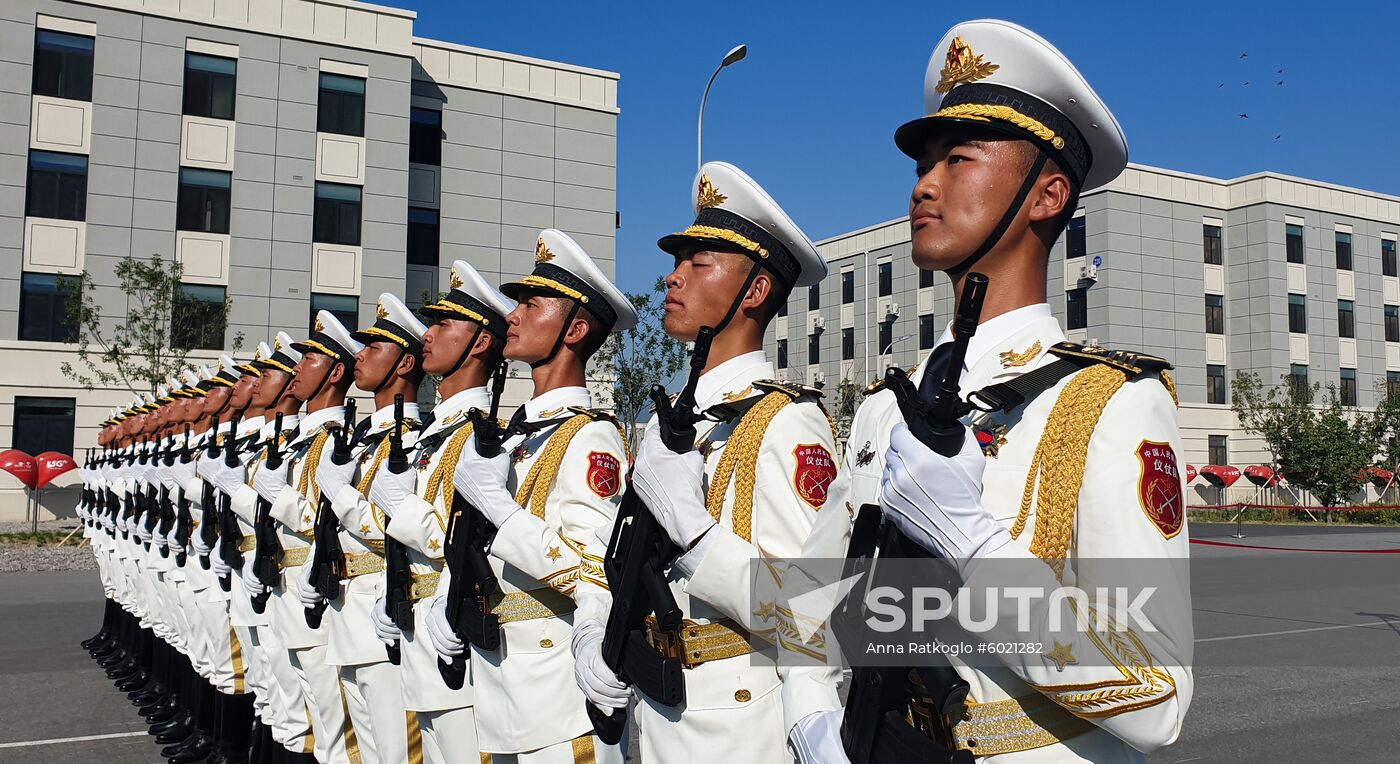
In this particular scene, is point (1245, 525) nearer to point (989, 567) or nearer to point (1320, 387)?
point (1320, 387)

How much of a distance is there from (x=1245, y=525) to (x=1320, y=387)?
11.1 meters

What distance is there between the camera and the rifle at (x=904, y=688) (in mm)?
1714

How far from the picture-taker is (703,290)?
3480mm

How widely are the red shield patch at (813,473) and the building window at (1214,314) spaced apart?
142 feet

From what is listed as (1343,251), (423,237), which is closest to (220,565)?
(423,237)

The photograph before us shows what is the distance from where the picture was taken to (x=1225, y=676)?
8680mm

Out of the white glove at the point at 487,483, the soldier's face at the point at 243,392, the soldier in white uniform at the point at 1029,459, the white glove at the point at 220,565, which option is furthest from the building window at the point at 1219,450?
the soldier in white uniform at the point at 1029,459

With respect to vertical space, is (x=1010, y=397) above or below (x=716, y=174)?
below

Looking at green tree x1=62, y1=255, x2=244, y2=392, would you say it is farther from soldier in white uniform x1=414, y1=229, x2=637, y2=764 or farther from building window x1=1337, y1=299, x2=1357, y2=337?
building window x1=1337, y1=299, x2=1357, y2=337

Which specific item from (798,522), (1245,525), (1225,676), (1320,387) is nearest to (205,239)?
(1225,676)

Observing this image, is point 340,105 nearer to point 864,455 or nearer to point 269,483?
point 269,483

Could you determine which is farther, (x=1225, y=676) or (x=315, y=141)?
(x=315, y=141)

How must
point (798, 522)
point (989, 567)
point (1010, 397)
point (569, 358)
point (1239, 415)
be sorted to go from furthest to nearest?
point (1239, 415) → point (569, 358) → point (798, 522) → point (1010, 397) → point (989, 567)

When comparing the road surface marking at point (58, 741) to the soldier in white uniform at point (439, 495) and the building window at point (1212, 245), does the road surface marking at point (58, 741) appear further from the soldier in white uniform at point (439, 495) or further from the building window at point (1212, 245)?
the building window at point (1212, 245)
